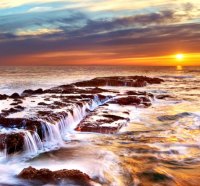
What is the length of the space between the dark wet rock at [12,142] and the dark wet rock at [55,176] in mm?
1826

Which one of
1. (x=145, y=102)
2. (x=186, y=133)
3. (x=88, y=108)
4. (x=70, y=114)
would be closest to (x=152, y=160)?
(x=186, y=133)

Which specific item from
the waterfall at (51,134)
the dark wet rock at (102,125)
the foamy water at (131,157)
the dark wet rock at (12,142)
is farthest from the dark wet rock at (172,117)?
the dark wet rock at (12,142)

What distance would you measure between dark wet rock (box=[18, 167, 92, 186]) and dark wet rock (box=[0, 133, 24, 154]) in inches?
71.9

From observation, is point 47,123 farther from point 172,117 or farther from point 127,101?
point 127,101

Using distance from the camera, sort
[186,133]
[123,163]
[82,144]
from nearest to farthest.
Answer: [123,163] → [82,144] → [186,133]

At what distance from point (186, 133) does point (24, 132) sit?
6.66m

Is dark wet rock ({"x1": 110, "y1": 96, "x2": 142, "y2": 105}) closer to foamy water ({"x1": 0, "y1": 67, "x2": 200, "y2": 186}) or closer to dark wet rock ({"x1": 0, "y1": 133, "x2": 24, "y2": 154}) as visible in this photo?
foamy water ({"x1": 0, "y1": 67, "x2": 200, "y2": 186})

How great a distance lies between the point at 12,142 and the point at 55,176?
104 inches

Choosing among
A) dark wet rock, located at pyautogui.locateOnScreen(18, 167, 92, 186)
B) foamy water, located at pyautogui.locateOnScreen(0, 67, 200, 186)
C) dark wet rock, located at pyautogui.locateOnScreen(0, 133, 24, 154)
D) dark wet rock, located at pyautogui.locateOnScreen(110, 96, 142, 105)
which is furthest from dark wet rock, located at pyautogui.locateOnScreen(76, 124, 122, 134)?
dark wet rock, located at pyautogui.locateOnScreen(110, 96, 142, 105)

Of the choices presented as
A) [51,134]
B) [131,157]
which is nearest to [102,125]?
[51,134]

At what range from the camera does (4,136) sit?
956cm

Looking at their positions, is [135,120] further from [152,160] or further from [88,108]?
[152,160]

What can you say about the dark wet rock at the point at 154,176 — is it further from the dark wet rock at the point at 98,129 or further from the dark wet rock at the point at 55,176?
the dark wet rock at the point at 98,129

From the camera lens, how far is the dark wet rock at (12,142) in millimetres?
9281
